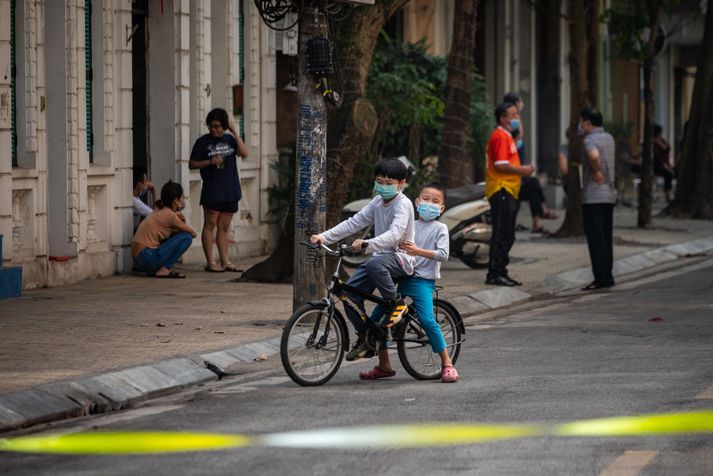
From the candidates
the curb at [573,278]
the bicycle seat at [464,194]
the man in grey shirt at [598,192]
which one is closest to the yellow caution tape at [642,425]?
the curb at [573,278]

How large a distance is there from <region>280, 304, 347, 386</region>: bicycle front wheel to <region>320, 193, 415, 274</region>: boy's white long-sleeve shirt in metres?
0.52

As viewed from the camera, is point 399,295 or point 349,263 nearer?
point 399,295

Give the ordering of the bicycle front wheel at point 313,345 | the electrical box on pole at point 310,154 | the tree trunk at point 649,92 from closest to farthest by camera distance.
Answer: the bicycle front wheel at point 313,345
the electrical box on pole at point 310,154
the tree trunk at point 649,92

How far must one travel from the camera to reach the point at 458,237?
20.1m

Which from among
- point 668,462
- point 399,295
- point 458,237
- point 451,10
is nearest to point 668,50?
point 451,10

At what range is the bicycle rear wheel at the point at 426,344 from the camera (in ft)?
38.5

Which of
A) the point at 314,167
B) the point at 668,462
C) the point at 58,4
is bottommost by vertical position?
the point at 668,462

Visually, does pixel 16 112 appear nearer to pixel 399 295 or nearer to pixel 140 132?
pixel 140 132

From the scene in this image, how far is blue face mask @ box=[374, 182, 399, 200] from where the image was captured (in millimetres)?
11719

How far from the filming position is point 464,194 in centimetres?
2042

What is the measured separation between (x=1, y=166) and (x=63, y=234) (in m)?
1.34

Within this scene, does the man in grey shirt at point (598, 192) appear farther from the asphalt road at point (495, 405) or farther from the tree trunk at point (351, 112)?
the asphalt road at point (495, 405)

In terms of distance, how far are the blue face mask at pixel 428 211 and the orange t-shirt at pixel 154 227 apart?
7257 mm

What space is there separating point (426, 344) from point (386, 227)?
844 millimetres
